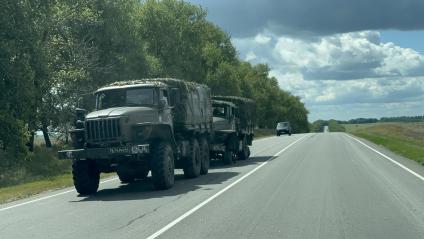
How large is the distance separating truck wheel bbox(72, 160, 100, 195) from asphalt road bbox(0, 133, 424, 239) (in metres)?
0.27

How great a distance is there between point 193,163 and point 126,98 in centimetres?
358

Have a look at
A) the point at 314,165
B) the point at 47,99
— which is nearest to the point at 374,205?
the point at 314,165

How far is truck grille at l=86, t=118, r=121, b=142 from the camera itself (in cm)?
1599

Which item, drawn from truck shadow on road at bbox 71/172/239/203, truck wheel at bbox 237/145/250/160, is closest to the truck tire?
truck wheel at bbox 237/145/250/160

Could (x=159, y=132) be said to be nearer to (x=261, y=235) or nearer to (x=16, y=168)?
(x=261, y=235)

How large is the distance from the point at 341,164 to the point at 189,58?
39713mm

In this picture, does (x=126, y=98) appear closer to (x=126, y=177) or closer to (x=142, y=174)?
(x=126, y=177)

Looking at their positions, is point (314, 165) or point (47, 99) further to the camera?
point (47, 99)

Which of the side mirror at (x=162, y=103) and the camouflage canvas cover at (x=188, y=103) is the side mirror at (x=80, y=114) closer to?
the camouflage canvas cover at (x=188, y=103)

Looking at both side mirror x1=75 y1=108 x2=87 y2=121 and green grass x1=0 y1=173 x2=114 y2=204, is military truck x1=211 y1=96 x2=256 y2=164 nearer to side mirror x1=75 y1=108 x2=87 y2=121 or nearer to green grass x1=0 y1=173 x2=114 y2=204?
green grass x1=0 y1=173 x2=114 y2=204

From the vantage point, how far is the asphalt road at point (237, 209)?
9937mm

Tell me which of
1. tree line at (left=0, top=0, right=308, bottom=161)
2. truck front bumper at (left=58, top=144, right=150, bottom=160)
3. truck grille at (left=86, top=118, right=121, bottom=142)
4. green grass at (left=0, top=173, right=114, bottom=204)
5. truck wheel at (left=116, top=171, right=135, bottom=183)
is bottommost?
green grass at (left=0, top=173, right=114, bottom=204)

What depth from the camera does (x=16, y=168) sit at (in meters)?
27.5

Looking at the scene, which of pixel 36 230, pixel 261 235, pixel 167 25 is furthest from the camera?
pixel 167 25
